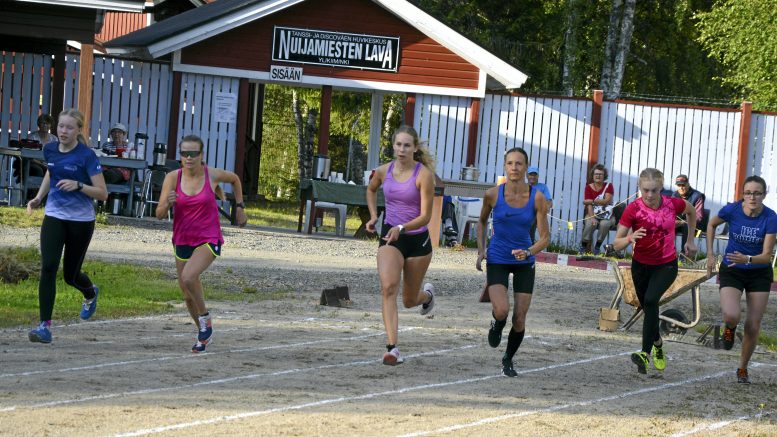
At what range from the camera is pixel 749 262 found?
36.7ft

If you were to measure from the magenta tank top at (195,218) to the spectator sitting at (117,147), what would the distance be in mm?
12854

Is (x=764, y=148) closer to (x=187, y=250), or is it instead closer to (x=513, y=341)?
(x=513, y=341)

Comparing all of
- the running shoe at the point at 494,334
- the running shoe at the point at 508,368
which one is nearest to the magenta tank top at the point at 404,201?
the running shoe at the point at 494,334

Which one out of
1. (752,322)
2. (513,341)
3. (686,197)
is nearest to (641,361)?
(752,322)

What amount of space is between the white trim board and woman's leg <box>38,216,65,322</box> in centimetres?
1498

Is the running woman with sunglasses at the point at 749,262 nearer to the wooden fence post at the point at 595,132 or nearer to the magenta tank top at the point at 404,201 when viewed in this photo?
→ the magenta tank top at the point at 404,201

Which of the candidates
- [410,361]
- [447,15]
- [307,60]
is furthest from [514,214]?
[447,15]

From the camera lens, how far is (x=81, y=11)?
76.2 ft

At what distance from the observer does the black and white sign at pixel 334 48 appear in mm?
26094

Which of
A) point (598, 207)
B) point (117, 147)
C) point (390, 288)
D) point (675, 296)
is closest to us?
point (390, 288)

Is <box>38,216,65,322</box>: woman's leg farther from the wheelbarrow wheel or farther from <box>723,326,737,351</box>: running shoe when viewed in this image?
the wheelbarrow wheel

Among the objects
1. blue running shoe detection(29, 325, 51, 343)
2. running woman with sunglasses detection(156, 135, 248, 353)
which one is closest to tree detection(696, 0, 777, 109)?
running woman with sunglasses detection(156, 135, 248, 353)

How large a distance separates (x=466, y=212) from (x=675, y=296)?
11.5m

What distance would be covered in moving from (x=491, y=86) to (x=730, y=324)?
16.3m
